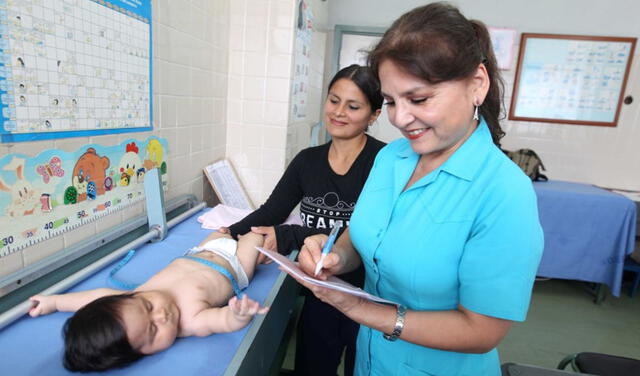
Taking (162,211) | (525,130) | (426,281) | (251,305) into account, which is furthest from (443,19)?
(525,130)

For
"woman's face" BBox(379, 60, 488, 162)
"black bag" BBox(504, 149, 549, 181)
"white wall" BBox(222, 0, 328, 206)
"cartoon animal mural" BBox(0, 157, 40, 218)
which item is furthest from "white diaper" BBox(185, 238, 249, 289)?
"black bag" BBox(504, 149, 549, 181)

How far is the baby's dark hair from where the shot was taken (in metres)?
0.85

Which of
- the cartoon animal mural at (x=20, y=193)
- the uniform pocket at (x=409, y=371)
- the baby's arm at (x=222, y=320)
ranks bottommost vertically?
the uniform pocket at (x=409, y=371)

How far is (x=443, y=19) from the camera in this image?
31.9 inches

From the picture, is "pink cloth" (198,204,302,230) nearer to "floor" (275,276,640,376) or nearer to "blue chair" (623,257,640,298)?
"floor" (275,276,640,376)

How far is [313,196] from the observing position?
69.2 inches

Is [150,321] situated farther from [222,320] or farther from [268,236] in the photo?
[268,236]

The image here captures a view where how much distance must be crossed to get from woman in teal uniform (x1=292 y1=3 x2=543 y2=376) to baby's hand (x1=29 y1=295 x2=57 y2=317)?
2.43 ft

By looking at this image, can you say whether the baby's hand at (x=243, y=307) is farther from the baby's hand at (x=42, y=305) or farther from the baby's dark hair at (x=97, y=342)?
the baby's hand at (x=42, y=305)

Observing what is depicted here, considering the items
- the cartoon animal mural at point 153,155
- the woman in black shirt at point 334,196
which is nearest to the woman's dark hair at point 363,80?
the woman in black shirt at point 334,196

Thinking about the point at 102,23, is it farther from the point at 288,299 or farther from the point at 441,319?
the point at 441,319

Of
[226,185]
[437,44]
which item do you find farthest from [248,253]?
[226,185]

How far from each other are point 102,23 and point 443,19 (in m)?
1.26

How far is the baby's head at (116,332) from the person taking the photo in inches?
33.8
